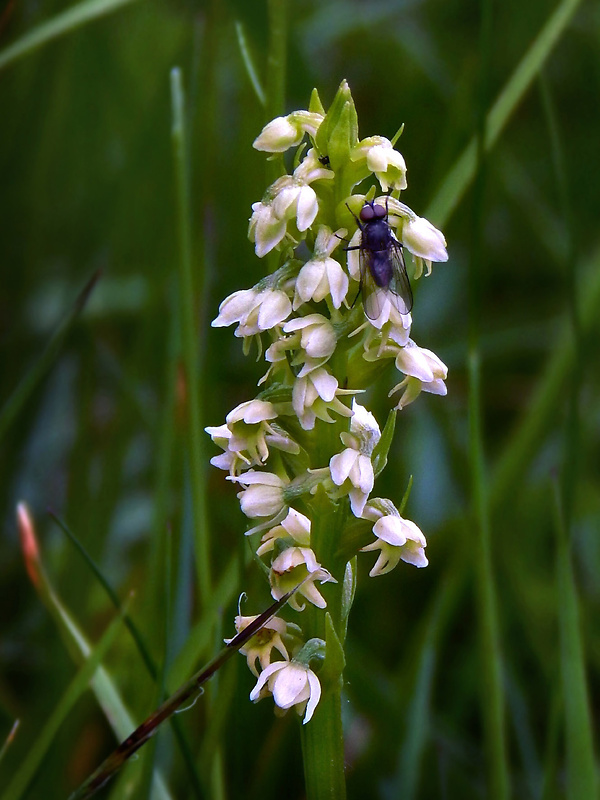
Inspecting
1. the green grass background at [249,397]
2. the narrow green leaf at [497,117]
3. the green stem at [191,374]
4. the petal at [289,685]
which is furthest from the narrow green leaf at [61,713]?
the narrow green leaf at [497,117]

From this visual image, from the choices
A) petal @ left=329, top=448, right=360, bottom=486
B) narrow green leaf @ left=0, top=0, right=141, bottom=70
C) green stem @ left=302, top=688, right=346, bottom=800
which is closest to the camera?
petal @ left=329, top=448, right=360, bottom=486

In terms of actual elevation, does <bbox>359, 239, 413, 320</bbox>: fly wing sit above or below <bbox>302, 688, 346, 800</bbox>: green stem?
above

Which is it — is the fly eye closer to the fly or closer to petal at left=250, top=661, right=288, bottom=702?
the fly

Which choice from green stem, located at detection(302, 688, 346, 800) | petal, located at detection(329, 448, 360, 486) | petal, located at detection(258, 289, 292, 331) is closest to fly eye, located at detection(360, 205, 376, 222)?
petal, located at detection(258, 289, 292, 331)

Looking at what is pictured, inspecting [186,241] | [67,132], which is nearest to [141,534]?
[186,241]

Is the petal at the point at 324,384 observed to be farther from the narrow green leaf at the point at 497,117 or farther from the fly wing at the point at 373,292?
the narrow green leaf at the point at 497,117

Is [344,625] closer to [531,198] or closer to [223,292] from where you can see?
[223,292]

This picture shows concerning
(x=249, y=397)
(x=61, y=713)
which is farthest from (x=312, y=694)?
(x=249, y=397)
